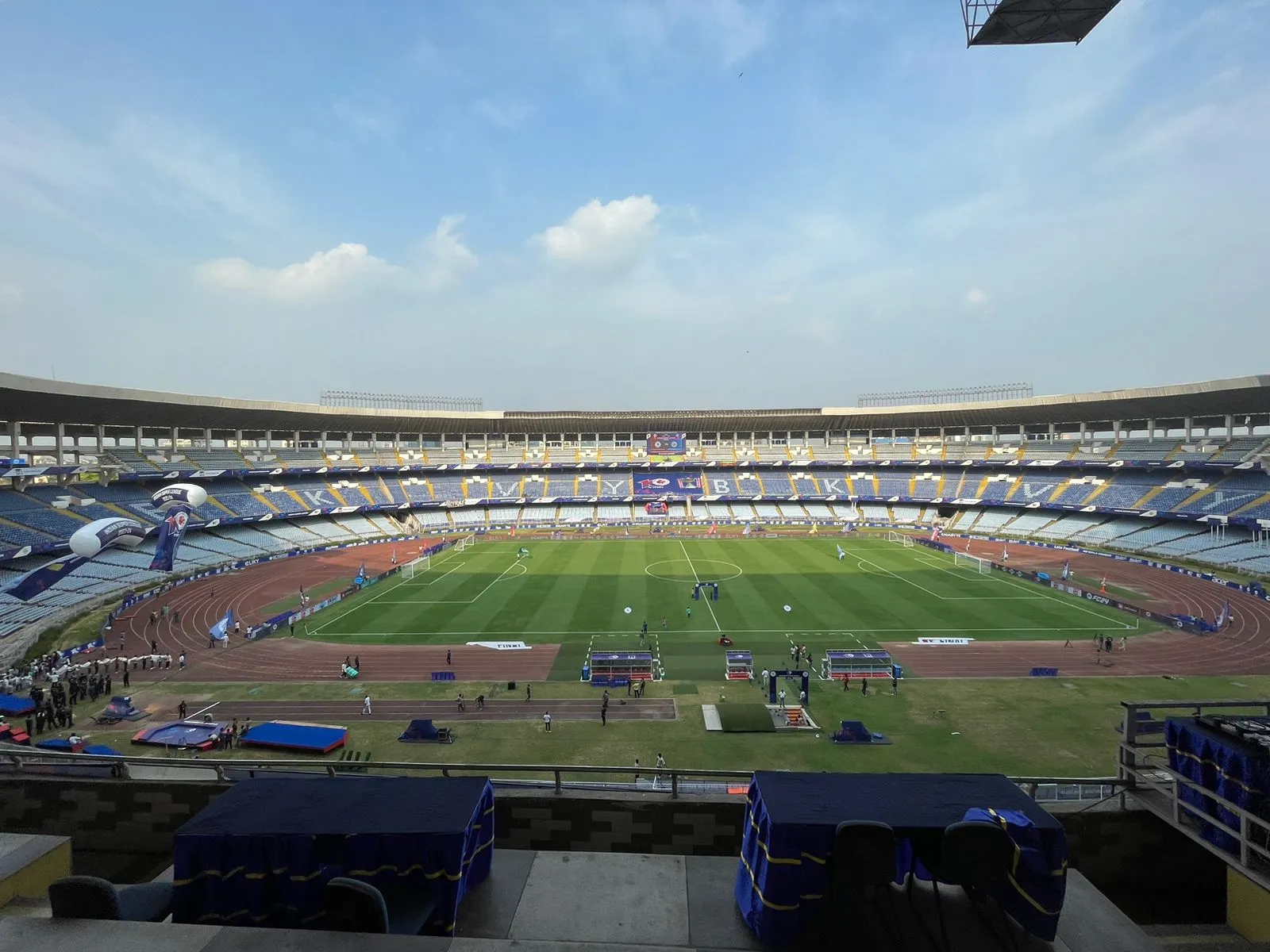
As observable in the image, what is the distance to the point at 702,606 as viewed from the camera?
38.7 meters

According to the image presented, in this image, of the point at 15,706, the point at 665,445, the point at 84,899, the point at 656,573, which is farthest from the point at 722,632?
the point at 665,445

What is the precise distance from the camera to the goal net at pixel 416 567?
4900cm

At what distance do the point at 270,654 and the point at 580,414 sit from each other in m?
61.3

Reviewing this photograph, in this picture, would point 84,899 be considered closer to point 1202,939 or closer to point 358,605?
point 1202,939

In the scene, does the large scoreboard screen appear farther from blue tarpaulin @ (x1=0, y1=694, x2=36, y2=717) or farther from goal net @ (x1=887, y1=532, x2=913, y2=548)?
blue tarpaulin @ (x1=0, y1=694, x2=36, y2=717)

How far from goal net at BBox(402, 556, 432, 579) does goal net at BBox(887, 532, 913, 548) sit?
42392 millimetres

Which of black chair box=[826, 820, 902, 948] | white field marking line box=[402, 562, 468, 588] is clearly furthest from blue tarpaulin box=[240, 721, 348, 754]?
white field marking line box=[402, 562, 468, 588]

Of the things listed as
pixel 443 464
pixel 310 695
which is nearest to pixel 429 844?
pixel 310 695

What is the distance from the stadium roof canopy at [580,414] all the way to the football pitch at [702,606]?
27431 millimetres

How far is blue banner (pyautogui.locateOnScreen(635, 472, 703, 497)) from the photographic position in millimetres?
85000

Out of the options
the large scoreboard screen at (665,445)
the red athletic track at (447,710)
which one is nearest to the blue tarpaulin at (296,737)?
the red athletic track at (447,710)

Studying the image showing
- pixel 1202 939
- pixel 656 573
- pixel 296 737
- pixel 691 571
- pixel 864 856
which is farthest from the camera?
pixel 691 571

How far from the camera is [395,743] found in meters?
21.4

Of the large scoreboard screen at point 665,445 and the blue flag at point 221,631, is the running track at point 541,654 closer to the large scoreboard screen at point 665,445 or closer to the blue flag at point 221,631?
the blue flag at point 221,631
